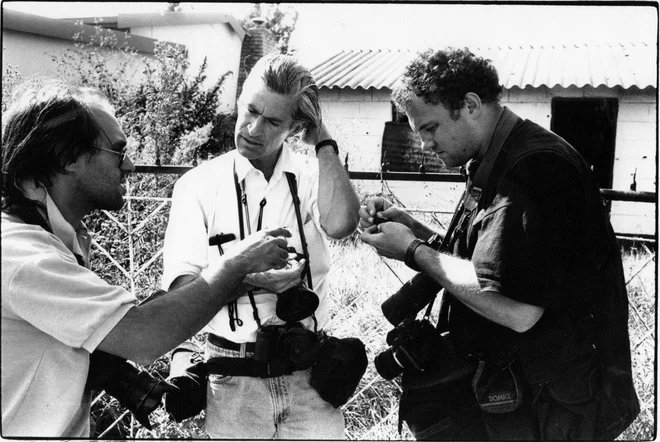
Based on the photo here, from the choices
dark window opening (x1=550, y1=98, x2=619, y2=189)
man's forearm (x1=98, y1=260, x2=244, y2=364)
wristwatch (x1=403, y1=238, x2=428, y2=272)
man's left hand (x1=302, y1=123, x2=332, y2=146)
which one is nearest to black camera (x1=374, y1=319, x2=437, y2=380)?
wristwatch (x1=403, y1=238, x2=428, y2=272)

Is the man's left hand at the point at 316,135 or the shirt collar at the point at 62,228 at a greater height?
the man's left hand at the point at 316,135

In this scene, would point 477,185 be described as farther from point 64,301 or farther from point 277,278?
point 64,301

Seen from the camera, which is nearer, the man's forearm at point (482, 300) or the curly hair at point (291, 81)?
the man's forearm at point (482, 300)

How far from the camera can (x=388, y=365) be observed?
2172 millimetres

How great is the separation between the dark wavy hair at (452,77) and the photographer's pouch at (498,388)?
0.88m

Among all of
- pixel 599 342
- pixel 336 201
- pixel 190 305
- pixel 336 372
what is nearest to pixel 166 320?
pixel 190 305

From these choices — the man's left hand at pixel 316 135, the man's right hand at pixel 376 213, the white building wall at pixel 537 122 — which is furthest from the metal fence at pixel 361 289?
the man's left hand at pixel 316 135

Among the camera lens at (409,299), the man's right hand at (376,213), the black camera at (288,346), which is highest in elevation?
the man's right hand at (376,213)

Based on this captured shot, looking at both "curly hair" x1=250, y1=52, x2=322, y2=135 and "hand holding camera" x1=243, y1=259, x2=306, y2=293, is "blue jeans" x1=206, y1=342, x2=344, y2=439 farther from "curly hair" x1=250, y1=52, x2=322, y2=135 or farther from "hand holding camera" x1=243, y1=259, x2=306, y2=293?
"curly hair" x1=250, y1=52, x2=322, y2=135

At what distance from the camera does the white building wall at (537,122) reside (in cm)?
297

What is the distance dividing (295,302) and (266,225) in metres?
0.34

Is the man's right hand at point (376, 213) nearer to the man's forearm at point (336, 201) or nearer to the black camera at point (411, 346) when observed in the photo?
the man's forearm at point (336, 201)

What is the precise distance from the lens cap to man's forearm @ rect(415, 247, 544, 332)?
432 mm

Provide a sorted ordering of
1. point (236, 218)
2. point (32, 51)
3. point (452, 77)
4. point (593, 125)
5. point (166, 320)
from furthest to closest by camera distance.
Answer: point (32, 51)
point (593, 125)
point (236, 218)
point (452, 77)
point (166, 320)
